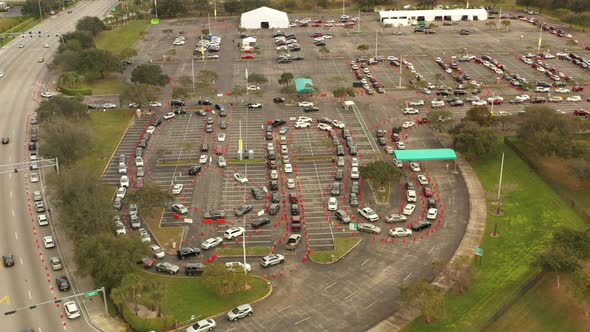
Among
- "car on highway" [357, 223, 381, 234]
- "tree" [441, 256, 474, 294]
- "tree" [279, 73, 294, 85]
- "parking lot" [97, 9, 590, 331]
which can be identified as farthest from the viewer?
"tree" [279, 73, 294, 85]

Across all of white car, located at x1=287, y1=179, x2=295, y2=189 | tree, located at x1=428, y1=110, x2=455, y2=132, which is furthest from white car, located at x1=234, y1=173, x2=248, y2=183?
tree, located at x1=428, y1=110, x2=455, y2=132

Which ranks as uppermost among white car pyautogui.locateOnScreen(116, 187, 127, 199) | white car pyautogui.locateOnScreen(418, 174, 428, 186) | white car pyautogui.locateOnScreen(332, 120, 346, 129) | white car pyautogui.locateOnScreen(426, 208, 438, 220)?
white car pyautogui.locateOnScreen(332, 120, 346, 129)

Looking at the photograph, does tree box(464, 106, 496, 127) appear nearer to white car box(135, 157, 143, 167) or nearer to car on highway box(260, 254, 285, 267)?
car on highway box(260, 254, 285, 267)

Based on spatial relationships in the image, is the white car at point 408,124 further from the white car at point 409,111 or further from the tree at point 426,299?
the tree at point 426,299

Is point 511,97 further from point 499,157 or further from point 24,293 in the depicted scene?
point 24,293

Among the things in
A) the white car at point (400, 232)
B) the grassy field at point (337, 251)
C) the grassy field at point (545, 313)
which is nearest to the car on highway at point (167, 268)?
the grassy field at point (337, 251)

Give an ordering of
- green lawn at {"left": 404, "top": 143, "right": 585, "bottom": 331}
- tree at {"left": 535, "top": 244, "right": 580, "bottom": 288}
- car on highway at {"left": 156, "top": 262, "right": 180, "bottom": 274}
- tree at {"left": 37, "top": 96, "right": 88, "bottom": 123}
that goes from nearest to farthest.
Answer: green lawn at {"left": 404, "top": 143, "right": 585, "bottom": 331}
tree at {"left": 535, "top": 244, "right": 580, "bottom": 288}
car on highway at {"left": 156, "top": 262, "right": 180, "bottom": 274}
tree at {"left": 37, "top": 96, "right": 88, "bottom": 123}

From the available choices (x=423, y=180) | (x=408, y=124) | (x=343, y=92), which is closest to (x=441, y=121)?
(x=408, y=124)

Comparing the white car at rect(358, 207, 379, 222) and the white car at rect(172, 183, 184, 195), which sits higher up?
the white car at rect(172, 183, 184, 195)

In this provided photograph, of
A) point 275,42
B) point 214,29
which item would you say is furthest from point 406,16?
point 214,29

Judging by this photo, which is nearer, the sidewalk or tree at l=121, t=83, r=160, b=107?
the sidewalk
